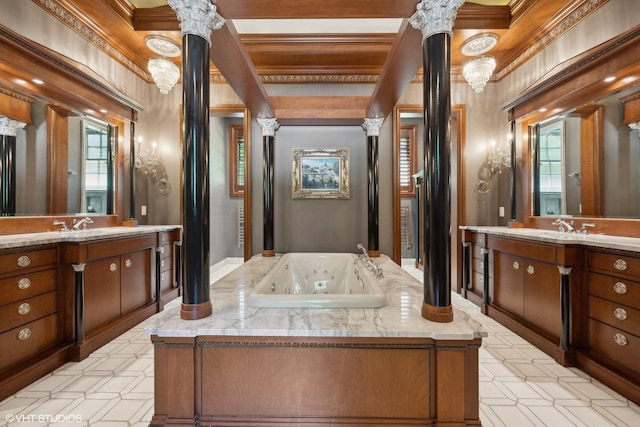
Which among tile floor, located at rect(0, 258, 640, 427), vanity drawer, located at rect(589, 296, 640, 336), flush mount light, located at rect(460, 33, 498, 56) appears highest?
flush mount light, located at rect(460, 33, 498, 56)

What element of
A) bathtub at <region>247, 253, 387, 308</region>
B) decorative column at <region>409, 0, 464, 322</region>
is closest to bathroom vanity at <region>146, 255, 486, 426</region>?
decorative column at <region>409, 0, 464, 322</region>

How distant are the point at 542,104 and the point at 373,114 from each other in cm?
159

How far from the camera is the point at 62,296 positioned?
1995 mm

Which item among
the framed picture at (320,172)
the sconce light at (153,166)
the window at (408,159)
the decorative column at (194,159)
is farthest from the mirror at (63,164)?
the window at (408,159)

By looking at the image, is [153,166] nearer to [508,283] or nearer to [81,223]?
[81,223]

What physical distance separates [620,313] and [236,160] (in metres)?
5.28

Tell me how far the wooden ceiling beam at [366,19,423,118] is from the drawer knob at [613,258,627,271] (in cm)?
174

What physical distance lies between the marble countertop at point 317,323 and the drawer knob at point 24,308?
1035 mm

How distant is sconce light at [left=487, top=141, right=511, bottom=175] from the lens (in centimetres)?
335

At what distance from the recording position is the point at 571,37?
2.54 metres

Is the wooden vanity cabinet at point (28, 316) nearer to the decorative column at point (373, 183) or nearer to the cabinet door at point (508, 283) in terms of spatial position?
the decorative column at point (373, 183)

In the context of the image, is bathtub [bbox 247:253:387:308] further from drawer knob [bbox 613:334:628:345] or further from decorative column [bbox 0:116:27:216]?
decorative column [bbox 0:116:27:216]

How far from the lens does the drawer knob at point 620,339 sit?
1654 mm

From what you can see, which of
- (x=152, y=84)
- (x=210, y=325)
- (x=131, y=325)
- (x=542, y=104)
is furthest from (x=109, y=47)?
(x=542, y=104)
